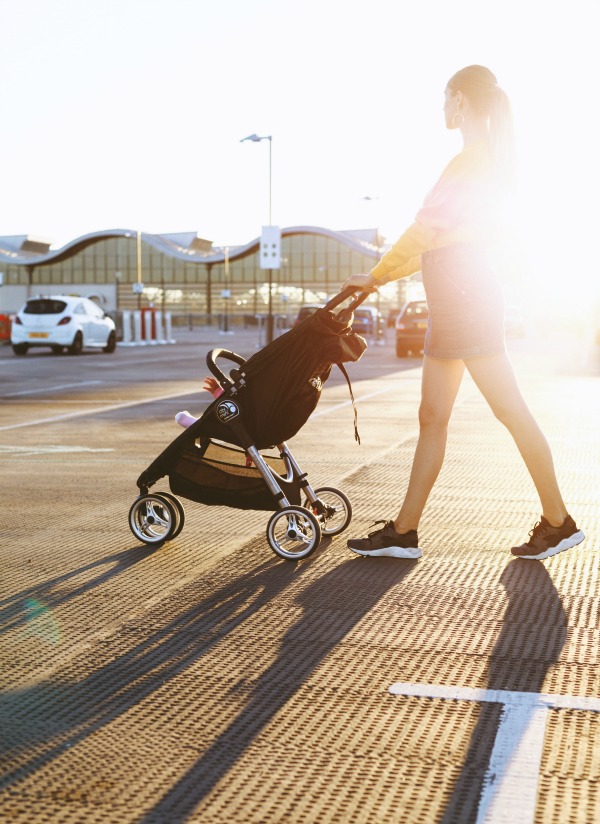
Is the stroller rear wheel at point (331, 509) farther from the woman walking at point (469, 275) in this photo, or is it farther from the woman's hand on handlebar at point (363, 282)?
the woman's hand on handlebar at point (363, 282)

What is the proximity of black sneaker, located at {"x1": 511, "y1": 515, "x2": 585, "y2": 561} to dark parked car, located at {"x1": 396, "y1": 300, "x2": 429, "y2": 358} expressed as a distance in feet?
77.3

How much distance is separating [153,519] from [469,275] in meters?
1.76

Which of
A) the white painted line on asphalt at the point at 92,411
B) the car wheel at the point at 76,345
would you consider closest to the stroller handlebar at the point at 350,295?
the white painted line on asphalt at the point at 92,411

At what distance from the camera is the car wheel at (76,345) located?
29.7m

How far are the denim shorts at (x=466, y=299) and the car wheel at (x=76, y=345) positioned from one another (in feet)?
84.3

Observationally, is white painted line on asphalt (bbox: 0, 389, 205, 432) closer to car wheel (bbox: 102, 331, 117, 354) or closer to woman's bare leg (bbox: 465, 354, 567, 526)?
woman's bare leg (bbox: 465, 354, 567, 526)

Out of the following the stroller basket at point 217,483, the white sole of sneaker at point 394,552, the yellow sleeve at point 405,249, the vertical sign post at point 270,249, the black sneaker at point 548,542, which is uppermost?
the vertical sign post at point 270,249

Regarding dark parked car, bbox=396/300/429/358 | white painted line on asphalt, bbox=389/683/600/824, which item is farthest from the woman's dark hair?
dark parked car, bbox=396/300/429/358

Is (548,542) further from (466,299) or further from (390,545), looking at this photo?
(466,299)

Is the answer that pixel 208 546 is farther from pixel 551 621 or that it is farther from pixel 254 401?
pixel 551 621

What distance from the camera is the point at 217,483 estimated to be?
16.8ft

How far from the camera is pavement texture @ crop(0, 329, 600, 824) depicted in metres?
2.54

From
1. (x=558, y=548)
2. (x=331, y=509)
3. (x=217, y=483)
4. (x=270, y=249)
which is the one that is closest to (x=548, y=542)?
(x=558, y=548)

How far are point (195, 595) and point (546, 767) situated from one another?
1872 millimetres
